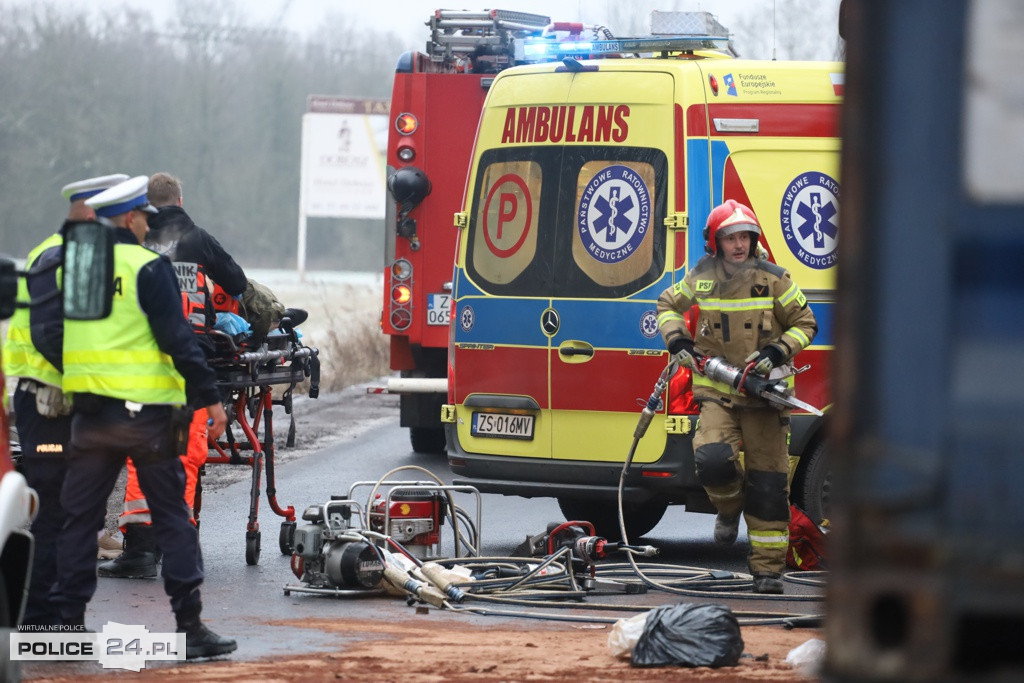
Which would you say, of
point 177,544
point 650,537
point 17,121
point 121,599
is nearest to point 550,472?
point 650,537

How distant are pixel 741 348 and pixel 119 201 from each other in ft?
10.7

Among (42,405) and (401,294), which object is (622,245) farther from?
(401,294)

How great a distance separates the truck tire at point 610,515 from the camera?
33.2ft

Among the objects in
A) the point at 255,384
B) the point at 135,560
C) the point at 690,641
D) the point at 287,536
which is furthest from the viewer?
the point at 287,536

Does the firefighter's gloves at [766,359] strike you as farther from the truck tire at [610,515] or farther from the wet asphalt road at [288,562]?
the truck tire at [610,515]

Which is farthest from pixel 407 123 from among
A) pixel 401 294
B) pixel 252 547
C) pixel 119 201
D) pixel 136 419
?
pixel 136 419

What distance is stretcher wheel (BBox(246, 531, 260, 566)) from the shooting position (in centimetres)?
909

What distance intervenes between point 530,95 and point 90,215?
294cm

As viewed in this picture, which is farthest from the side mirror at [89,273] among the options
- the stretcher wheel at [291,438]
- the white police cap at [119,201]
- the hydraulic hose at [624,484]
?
the stretcher wheel at [291,438]

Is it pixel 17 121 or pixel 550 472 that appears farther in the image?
pixel 17 121

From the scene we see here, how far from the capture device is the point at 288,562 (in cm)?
933

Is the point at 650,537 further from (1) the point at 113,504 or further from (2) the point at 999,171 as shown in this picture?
(2) the point at 999,171

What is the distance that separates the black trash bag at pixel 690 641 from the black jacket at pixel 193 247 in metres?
3.36

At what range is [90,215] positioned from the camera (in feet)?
24.6
